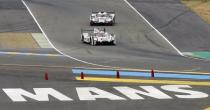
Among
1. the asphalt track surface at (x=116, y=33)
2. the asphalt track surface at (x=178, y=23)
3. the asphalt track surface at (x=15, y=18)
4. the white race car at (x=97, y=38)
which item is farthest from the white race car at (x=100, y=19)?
the white race car at (x=97, y=38)

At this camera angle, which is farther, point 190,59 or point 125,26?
point 125,26

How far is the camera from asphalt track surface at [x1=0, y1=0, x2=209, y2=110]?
29.1 metres

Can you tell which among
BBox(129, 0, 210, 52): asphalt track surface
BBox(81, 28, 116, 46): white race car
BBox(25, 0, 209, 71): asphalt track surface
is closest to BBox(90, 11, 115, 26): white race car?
BBox(25, 0, 209, 71): asphalt track surface

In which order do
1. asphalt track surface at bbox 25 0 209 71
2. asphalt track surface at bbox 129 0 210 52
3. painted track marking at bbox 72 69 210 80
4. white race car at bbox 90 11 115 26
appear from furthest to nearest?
white race car at bbox 90 11 115 26
asphalt track surface at bbox 129 0 210 52
asphalt track surface at bbox 25 0 209 71
painted track marking at bbox 72 69 210 80

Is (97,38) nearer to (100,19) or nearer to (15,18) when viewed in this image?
(100,19)

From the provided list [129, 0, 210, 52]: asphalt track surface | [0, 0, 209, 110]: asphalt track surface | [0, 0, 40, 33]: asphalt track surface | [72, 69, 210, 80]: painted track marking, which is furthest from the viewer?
[0, 0, 40, 33]: asphalt track surface

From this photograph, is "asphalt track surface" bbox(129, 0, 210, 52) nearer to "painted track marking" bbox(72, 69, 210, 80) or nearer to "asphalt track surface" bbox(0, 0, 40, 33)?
"asphalt track surface" bbox(0, 0, 40, 33)

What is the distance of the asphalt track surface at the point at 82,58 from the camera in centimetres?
2914

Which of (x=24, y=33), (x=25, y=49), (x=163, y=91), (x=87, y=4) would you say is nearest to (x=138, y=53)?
(x=25, y=49)

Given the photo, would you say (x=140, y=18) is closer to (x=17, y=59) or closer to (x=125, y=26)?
(x=125, y=26)

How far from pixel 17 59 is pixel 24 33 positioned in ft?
54.1

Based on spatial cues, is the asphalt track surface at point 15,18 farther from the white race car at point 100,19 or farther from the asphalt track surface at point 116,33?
the white race car at point 100,19

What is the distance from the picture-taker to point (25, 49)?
54.1 m

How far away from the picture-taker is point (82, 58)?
1900 inches
